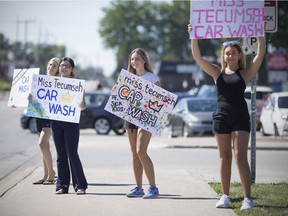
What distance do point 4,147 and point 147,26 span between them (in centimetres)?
6907

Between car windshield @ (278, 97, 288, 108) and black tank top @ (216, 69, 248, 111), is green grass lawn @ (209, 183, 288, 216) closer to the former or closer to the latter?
black tank top @ (216, 69, 248, 111)

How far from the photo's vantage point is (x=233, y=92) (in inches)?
290

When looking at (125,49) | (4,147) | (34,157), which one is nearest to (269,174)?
(34,157)

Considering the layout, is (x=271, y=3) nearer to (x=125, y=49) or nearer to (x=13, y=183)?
(x=13, y=183)

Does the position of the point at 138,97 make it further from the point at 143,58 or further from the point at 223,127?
the point at 223,127

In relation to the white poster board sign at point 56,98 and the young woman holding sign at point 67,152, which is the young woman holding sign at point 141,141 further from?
the white poster board sign at point 56,98

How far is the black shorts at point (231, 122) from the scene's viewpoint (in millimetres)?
7297

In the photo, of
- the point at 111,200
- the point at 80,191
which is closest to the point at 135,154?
the point at 111,200

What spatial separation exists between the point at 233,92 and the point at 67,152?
2.59 metres

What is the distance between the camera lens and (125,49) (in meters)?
80.6

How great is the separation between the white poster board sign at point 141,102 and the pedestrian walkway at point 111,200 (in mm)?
1010

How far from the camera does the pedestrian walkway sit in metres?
7.25

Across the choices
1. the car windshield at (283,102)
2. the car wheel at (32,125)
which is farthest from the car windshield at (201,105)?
the car wheel at (32,125)

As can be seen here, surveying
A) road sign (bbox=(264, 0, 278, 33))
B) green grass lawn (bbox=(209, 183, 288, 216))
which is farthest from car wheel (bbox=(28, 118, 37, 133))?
road sign (bbox=(264, 0, 278, 33))
